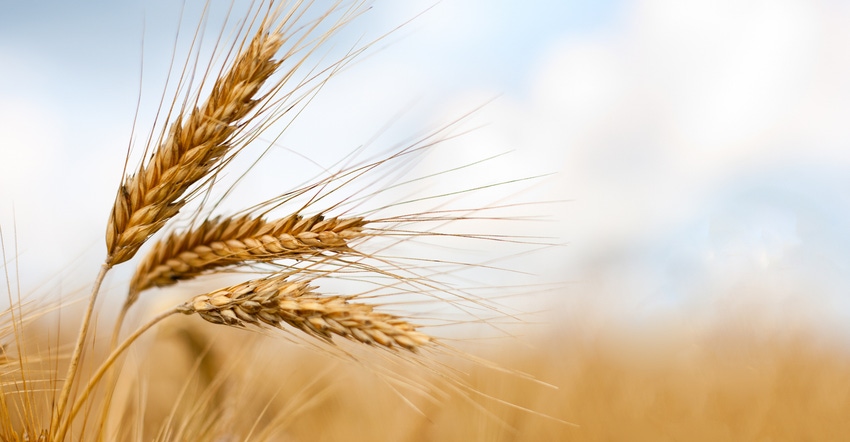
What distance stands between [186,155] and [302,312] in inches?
13.0

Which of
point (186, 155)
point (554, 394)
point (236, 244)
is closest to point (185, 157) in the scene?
point (186, 155)

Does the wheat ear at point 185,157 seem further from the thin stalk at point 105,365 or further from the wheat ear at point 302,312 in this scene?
the wheat ear at point 302,312

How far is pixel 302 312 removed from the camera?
2.99 ft

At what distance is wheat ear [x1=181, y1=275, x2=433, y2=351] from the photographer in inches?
34.0

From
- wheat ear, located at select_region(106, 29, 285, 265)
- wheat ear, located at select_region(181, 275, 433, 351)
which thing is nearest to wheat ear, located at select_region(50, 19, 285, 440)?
wheat ear, located at select_region(106, 29, 285, 265)

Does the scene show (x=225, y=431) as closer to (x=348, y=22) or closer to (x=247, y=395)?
(x=247, y=395)

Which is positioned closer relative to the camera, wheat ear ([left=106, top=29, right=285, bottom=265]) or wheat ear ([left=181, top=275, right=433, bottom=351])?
wheat ear ([left=181, top=275, right=433, bottom=351])

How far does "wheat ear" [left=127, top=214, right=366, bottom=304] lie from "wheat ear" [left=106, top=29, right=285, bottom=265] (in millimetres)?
94

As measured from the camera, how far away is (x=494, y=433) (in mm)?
1567

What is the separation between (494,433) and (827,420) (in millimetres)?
1150

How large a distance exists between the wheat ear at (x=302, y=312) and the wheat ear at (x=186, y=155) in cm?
15

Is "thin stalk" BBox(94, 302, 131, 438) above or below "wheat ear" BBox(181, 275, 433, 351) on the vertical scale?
below

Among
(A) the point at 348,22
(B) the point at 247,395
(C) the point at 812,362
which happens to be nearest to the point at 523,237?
(A) the point at 348,22

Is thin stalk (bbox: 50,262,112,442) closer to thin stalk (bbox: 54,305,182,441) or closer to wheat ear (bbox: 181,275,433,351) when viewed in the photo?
thin stalk (bbox: 54,305,182,441)
